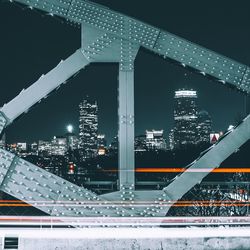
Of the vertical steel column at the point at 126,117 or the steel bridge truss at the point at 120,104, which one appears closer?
the steel bridge truss at the point at 120,104

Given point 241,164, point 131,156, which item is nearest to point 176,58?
point 131,156

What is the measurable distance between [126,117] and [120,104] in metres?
0.25

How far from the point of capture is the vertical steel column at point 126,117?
7543 millimetres

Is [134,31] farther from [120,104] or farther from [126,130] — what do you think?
[126,130]

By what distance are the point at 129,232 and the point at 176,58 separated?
10.5 feet

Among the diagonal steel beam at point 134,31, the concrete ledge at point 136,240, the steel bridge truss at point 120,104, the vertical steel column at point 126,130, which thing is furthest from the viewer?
the diagonal steel beam at point 134,31

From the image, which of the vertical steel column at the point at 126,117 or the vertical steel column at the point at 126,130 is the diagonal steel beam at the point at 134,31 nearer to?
the vertical steel column at the point at 126,117

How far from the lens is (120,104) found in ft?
25.1

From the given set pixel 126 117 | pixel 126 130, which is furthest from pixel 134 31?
pixel 126 130

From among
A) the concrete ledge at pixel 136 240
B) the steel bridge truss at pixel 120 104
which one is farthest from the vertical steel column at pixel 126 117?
the concrete ledge at pixel 136 240

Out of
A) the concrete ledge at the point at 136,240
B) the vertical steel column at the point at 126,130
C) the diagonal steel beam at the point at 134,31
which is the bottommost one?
the concrete ledge at the point at 136,240

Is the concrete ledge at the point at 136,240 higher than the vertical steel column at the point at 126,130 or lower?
lower

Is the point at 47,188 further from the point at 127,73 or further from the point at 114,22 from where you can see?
the point at 114,22

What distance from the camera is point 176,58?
776 cm
